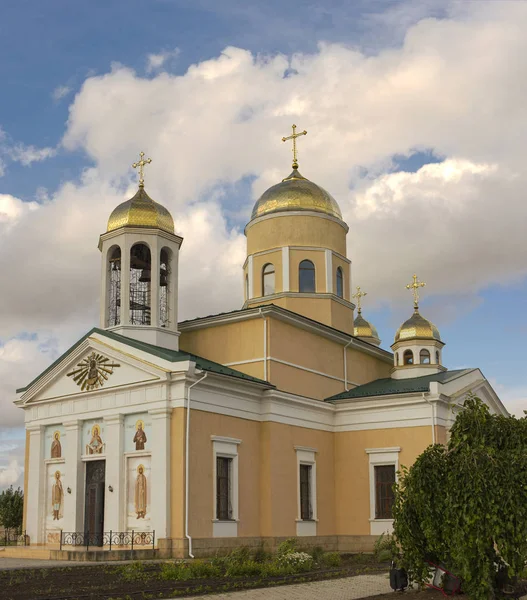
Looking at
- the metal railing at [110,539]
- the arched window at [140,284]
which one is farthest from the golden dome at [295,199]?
the metal railing at [110,539]

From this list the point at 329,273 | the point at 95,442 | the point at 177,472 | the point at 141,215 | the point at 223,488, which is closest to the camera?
the point at 177,472

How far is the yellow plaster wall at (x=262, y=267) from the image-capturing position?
28.6 metres

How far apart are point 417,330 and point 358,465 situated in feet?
20.8

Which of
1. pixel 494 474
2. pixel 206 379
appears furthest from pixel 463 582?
pixel 206 379

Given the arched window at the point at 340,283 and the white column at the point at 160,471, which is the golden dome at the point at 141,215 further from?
the arched window at the point at 340,283

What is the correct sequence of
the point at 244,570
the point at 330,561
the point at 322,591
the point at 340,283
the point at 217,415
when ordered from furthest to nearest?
the point at 340,283
the point at 217,415
the point at 330,561
the point at 244,570
the point at 322,591

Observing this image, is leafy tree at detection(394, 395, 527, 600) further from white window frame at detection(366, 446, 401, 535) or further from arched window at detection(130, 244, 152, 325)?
arched window at detection(130, 244, 152, 325)

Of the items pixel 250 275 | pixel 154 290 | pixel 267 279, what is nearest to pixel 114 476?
pixel 154 290

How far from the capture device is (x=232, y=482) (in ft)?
72.2

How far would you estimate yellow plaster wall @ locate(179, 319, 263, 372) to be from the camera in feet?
79.9

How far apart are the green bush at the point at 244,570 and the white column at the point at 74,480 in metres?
8.19

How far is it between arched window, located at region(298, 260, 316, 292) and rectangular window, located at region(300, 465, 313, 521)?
6767mm

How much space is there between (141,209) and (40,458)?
8166 millimetres

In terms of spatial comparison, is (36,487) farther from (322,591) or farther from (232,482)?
(322,591)
